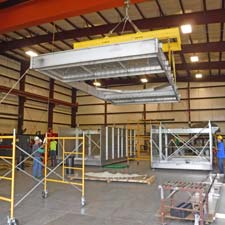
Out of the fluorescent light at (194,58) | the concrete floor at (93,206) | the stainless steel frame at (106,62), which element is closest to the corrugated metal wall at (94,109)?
the fluorescent light at (194,58)

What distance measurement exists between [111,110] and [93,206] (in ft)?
70.5

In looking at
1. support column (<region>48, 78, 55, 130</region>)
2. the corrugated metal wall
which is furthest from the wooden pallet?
support column (<region>48, 78, 55, 130</region>)

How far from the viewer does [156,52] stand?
15.6ft

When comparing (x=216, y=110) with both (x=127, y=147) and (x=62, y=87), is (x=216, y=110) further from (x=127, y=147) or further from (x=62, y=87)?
(x=62, y=87)

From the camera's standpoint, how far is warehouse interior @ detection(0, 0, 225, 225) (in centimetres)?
570

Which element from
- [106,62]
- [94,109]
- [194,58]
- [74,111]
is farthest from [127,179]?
[74,111]

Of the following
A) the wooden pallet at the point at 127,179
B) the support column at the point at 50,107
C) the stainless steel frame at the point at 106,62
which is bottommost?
the wooden pallet at the point at 127,179

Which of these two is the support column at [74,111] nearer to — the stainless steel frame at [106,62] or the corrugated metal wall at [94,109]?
the corrugated metal wall at [94,109]

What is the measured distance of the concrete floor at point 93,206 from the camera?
553cm

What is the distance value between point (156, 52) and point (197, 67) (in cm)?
1680

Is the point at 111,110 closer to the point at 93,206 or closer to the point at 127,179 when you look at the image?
the point at 127,179

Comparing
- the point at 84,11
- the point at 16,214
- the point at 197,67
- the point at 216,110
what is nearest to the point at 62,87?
the point at 197,67

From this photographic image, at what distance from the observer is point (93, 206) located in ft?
22.0

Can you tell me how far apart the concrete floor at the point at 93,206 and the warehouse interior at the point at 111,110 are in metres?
0.03
